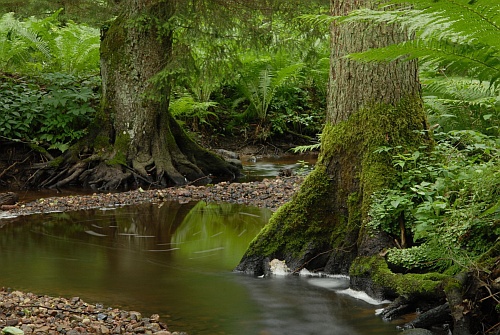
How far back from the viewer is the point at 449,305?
3936 mm

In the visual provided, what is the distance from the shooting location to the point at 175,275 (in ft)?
18.8

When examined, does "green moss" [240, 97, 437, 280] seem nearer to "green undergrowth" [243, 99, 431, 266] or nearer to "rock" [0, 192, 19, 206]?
"green undergrowth" [243, 99, 431, 266]

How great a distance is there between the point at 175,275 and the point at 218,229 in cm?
208

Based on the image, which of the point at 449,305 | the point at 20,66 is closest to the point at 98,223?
the point at 449,305

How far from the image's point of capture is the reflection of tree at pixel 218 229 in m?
6.74

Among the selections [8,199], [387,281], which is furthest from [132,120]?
[387,281]

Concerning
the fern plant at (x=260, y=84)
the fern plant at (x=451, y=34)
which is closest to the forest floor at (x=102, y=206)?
the fern plant at (x=260, y=84)

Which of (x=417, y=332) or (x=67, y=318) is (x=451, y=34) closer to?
(x=417, y=332)

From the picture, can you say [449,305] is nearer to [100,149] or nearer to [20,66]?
[100,149]

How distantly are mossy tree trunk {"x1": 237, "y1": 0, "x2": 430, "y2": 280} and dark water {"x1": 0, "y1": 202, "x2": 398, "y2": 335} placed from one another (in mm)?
279

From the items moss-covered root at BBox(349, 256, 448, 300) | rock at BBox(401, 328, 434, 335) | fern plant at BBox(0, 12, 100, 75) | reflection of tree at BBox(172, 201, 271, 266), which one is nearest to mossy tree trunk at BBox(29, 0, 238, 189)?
reflection of tree at BBox(172, 201, 271, 266)

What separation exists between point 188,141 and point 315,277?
700cm

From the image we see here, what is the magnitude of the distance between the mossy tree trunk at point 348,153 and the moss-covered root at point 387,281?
19cm

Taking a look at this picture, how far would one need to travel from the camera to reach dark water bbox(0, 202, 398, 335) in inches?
179
